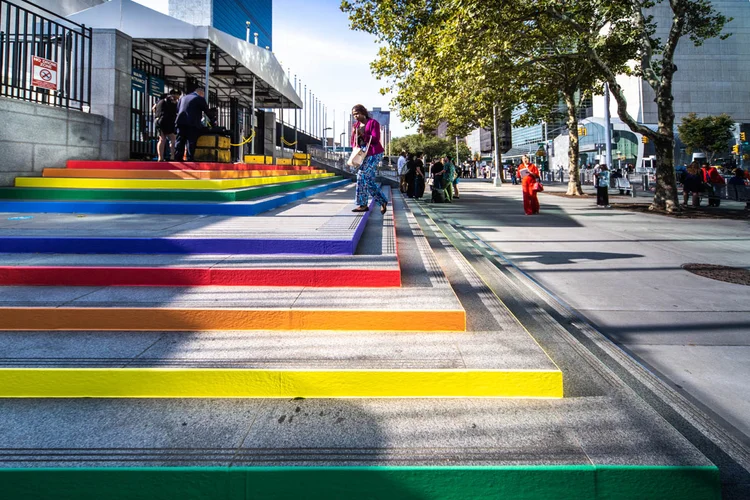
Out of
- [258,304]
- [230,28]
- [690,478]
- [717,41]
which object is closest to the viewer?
[690,478]

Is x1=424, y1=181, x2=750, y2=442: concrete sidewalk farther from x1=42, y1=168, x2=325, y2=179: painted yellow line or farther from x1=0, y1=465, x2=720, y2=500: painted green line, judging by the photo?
x1=42, y1=168, x2=325, y2=179: painted yellow line

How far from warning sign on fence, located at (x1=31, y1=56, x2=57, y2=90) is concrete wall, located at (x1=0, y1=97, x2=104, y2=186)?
45cm

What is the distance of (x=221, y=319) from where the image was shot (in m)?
3.96

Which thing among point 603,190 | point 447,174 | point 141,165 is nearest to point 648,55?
point 603,190

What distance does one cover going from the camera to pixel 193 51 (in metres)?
16.9

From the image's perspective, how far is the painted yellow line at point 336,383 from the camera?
3.06m

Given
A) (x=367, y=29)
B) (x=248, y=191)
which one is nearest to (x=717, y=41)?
(x=367, y=29)

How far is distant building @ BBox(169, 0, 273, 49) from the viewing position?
190 feet

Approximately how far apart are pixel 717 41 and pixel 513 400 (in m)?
87.2

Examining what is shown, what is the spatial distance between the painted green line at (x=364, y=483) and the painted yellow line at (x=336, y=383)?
0.81 meters

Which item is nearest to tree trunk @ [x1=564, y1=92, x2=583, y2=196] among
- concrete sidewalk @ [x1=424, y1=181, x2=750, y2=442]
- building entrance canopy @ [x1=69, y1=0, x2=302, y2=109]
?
concrete sidewalk @ [x1=424, y1=181, x2=750, y2=442]

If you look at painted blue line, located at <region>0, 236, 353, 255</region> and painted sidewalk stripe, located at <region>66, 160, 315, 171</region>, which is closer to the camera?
painted blue line, located at <region>0, 236, 353, 255</region>

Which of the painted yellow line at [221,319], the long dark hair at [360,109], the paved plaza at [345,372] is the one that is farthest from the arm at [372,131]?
the painted yellow line at [221,319]

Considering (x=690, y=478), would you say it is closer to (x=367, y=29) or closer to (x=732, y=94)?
(x=367, y=29)
